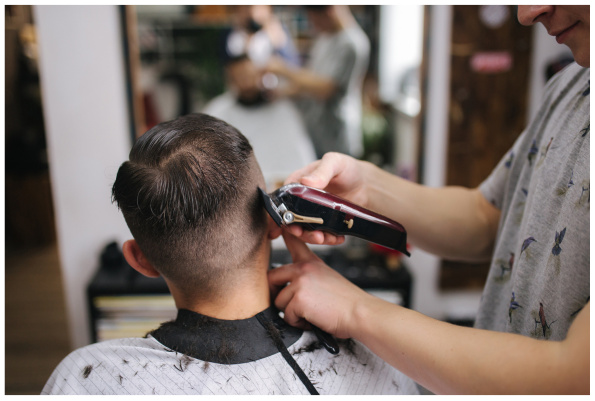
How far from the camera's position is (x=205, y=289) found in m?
1.01

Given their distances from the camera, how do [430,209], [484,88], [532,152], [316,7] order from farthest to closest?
1. [484,88]
2. [316,7]
3. [430,209]
4. [532,152]

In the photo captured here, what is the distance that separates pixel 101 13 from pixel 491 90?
2.00 meters

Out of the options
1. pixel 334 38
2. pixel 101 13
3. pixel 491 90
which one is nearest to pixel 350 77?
pixel 334 38

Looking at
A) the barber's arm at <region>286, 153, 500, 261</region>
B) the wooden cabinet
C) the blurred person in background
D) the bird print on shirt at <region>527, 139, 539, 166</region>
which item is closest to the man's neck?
the barber's arm at <region>286, 153, 500, 261</region>

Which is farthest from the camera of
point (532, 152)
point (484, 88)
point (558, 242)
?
point (484, 88)

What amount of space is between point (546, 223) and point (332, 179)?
474 millimetres

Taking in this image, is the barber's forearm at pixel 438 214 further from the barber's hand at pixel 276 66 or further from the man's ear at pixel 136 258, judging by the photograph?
the barber's hand at pixel 276 66

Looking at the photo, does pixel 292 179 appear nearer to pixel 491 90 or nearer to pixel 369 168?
pixel 369 168

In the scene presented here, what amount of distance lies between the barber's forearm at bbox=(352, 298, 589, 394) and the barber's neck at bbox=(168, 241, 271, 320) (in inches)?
9.5

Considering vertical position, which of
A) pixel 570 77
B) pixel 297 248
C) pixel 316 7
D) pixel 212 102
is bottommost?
pixel 297 248

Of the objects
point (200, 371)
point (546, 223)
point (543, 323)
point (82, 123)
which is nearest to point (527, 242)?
point (546, 223)

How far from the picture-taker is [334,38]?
2.30 meters

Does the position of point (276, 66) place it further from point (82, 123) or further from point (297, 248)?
point (297, 248)

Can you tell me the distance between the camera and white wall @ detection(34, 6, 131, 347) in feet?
7.34
